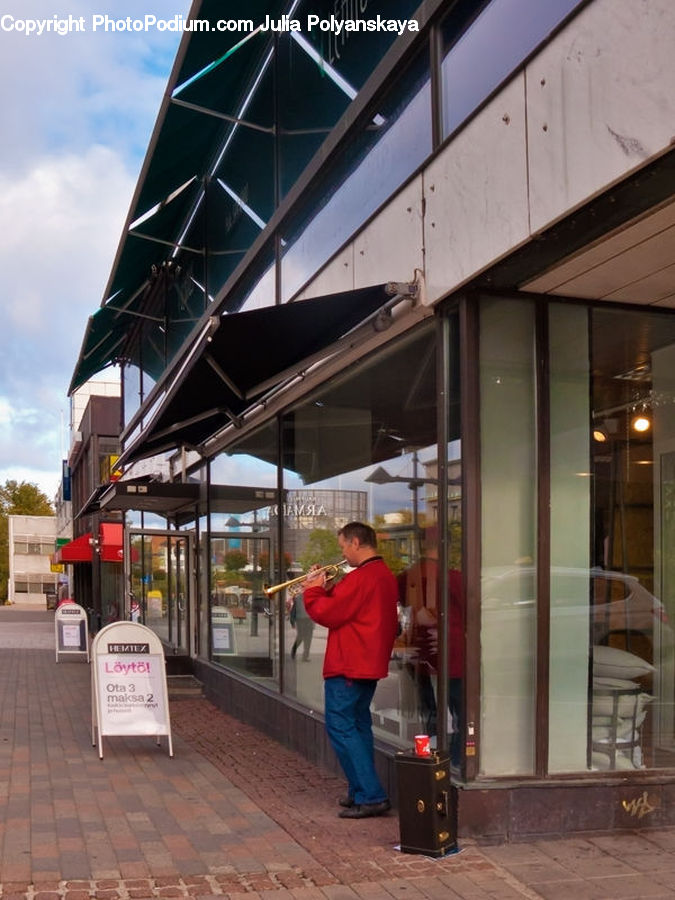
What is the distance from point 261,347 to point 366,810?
301 centimetres

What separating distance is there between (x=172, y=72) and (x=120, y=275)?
22.8 feet

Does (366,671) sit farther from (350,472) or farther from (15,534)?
(15,534)

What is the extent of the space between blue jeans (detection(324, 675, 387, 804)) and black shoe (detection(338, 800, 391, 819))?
0.03 meters

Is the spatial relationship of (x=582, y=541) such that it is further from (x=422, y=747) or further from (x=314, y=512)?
(x=314, y=512)

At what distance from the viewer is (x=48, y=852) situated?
17.9 feet

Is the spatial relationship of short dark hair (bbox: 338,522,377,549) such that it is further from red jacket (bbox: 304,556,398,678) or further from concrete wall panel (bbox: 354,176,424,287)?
concrete wall panel (bbox: 354,176,424,287)

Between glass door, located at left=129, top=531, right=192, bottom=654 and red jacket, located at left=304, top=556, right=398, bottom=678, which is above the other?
red jacket, located at left=304, top=556, right=398, bottom=678

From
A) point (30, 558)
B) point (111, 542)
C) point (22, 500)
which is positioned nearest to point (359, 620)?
point (111, 542)

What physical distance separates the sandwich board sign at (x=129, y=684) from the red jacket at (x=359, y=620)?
2.69 metres

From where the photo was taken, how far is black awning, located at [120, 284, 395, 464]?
6434mm

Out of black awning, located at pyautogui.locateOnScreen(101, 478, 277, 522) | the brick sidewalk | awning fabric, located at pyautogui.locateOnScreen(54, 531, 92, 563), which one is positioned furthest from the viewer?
awning fabric, located at pyautogui.locateOnScreen(54, 531, 92, 563)

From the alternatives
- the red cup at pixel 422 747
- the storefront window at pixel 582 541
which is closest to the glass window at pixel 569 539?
the storefront window at pixel 582 541

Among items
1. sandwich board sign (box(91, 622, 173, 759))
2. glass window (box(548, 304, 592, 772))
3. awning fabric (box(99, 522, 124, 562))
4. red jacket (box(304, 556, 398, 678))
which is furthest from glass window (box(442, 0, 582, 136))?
awning fabric (box(99, 522, 124, 562))

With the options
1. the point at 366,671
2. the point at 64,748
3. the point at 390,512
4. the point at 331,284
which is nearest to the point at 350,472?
the point at 390,512
